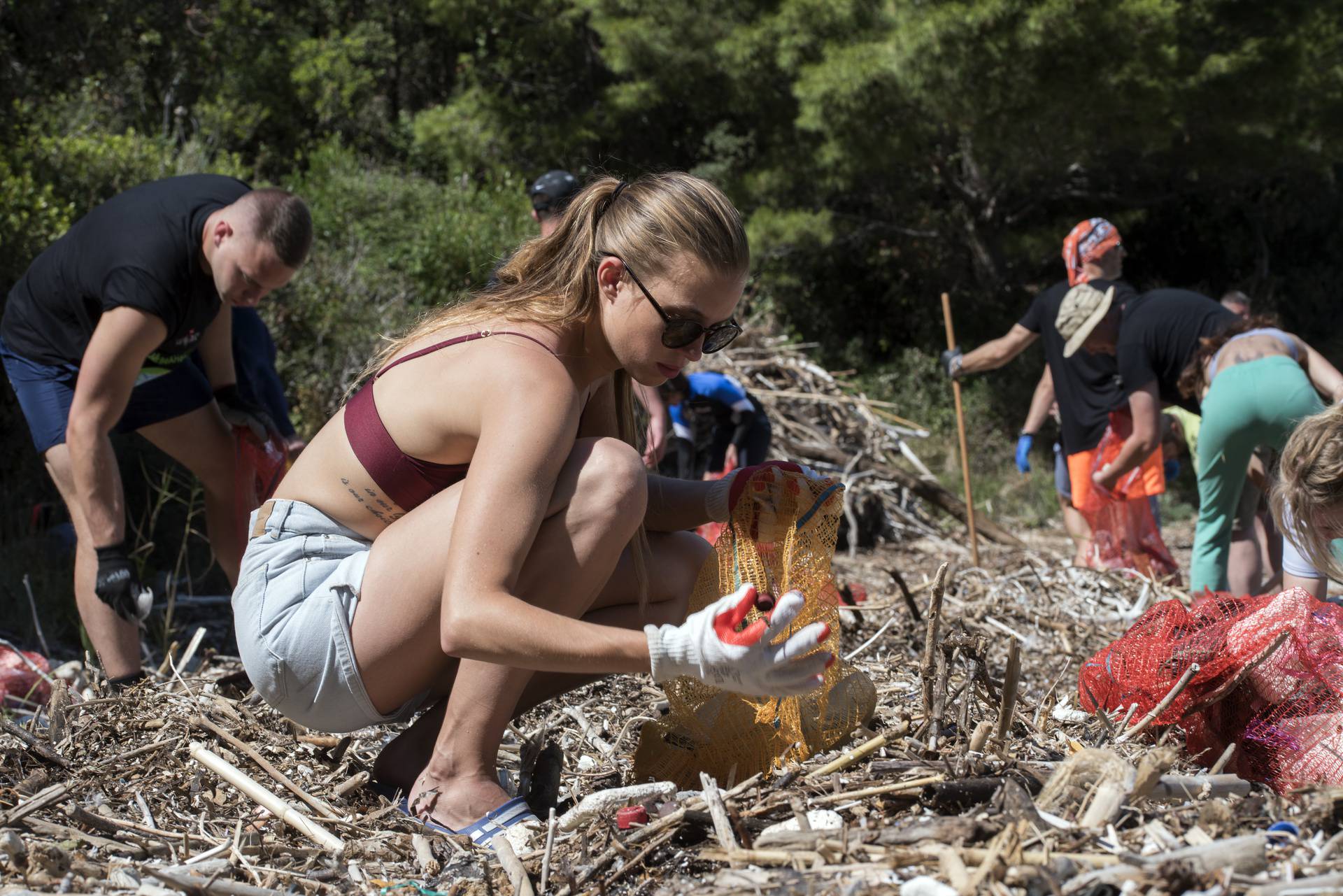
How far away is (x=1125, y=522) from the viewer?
18.4 feet

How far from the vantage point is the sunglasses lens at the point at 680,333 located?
2.23 meters

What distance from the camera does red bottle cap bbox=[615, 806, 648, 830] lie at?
2.06m

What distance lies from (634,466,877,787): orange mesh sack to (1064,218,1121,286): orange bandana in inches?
144

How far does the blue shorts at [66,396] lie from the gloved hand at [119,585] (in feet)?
1.46

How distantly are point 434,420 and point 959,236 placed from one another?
34.8ft

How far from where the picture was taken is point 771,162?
35.7 feet

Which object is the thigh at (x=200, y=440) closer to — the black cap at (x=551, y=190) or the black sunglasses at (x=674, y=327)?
the black cap at (x=551, y=190)

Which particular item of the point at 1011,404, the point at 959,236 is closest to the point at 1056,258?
the point at 959,236

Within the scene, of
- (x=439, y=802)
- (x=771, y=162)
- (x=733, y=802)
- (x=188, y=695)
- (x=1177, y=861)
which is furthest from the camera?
(x=771, y=162)

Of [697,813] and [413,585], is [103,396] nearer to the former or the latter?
[413,585]

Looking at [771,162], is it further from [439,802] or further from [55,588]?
[439,802]

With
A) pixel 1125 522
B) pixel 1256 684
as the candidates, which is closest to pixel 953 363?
pixel 1125 522

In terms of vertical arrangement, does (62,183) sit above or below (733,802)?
above

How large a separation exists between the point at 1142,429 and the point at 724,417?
226cm
